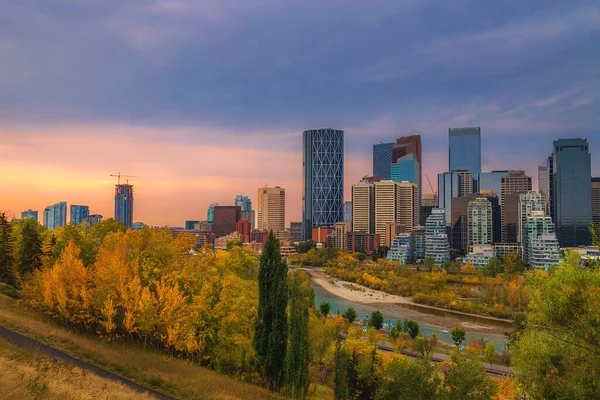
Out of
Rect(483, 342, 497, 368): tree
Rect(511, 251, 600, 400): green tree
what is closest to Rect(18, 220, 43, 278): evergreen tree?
Rect(511, 251, 600, 400): green tree

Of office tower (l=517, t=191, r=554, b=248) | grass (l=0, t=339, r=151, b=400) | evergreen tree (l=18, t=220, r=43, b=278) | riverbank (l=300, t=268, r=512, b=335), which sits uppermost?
office tower (l=517, t=191, r=554, b=248)

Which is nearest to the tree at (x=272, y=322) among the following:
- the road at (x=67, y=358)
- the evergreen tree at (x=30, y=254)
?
the road at (x=67, y=358)

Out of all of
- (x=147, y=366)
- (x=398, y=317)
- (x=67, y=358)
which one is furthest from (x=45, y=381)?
(x=398, y=317)

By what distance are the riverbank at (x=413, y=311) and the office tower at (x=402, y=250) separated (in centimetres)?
3690

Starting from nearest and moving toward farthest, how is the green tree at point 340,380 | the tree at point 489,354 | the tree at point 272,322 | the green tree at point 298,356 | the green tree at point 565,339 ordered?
the green tree at point 565,339 < the green tree at point 298,356 < the tree at point 272,322 < the green tree at point 340,380 < the tree at point 489,354

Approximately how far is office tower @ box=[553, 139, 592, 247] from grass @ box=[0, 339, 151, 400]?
18291 cm

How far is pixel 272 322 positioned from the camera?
24.8 metres

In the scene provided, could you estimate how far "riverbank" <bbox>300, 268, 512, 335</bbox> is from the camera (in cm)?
6484

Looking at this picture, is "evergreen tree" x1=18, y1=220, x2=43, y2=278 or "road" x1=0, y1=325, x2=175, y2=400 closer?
"road" x1=0, y1=325, x2=175, y2=400

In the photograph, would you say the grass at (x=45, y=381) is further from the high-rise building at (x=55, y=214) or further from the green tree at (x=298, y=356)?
the high-rise building at (x=55, y=214)

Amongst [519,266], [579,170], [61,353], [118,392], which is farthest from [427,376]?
[579,170]

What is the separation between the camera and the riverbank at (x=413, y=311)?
2553 inches

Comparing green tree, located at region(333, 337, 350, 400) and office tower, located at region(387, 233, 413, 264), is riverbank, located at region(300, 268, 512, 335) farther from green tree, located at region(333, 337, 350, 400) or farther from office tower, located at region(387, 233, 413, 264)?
green tree, located at region(333, 337, 350, 400)

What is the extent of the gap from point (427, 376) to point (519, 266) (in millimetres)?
94151
